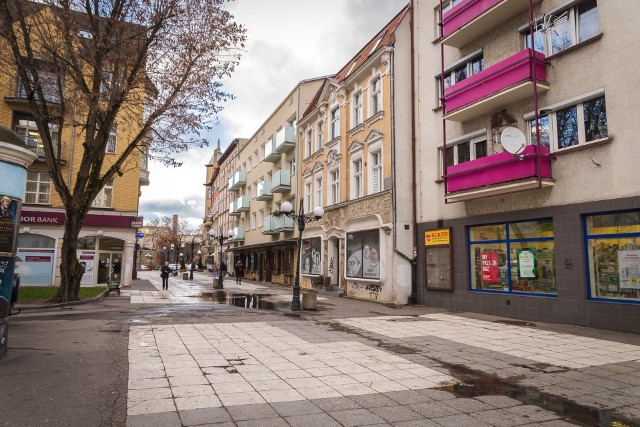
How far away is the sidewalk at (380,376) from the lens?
4.77 metres

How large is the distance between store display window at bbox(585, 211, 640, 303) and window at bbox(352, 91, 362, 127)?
12.3m

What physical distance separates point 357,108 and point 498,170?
1018 centimetres

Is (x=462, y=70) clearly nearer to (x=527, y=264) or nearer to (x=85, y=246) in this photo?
(x=527, y=264)

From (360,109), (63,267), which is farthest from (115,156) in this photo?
(360,109)

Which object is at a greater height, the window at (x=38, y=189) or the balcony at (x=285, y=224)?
the window at (x=38, y=189)

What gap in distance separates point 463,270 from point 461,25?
854 centimetres

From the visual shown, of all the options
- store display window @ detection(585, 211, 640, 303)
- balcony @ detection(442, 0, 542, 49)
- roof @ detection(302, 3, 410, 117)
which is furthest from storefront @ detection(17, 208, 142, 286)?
store display window @ detection(585, 211, 640, 303)

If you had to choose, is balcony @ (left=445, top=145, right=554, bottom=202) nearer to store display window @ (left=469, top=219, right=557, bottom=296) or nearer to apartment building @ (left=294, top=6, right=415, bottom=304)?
store display window @ (left=469, top=219, right=557, bottom=296)

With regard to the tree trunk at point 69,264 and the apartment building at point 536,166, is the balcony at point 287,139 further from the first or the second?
the tree trunk at point 69,264

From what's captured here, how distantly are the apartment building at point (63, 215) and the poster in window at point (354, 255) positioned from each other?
1256 cm

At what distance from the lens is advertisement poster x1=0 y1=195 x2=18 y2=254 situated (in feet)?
22.5

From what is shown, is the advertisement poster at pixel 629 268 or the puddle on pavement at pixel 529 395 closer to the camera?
the puddle on pavement at pixel 529 395

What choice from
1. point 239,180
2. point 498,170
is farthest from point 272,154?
point 498,170

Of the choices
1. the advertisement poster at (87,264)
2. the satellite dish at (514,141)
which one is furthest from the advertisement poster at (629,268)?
the advertisement poster at (87,264)
